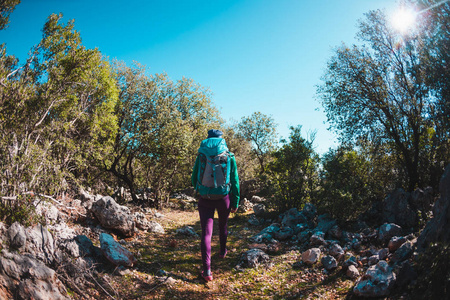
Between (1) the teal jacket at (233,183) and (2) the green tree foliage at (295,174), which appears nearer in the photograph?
(1) the teal jacket at (233,183)

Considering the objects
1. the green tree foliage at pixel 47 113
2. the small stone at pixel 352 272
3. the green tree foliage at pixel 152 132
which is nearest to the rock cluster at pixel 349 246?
the small stone at pixel 352 272

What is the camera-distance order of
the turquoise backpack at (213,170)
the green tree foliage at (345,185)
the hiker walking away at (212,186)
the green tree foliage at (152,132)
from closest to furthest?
the hiker walking away at (212,186)
the turquoise backpack at (213,170)
the green tree foliage at (345,185)
the green tree foliage at (152,132)

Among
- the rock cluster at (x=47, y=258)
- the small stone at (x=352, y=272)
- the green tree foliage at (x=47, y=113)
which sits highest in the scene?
the green tree foliage at (x=47, y=113)

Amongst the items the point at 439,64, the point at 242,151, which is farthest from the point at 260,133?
the point at 439,64

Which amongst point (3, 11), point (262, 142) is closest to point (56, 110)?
point (3, 11)

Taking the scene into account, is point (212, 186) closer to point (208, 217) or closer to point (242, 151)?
point (208, 217)

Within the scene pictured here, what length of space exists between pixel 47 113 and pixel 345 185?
10.9 meters

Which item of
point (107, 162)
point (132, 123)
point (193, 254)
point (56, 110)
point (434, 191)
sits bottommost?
point (193, 254)

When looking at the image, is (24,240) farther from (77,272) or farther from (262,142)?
(262,142)

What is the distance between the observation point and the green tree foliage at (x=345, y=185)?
9.45 m

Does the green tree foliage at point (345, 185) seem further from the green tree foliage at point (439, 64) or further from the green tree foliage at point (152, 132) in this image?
the green tree foliage at point (152, 132)

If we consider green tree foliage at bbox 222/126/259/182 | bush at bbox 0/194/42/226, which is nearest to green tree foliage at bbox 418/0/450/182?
bush at bbox 0/194/42/226

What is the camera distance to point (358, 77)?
10.5 m

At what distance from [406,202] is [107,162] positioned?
13501 mm
